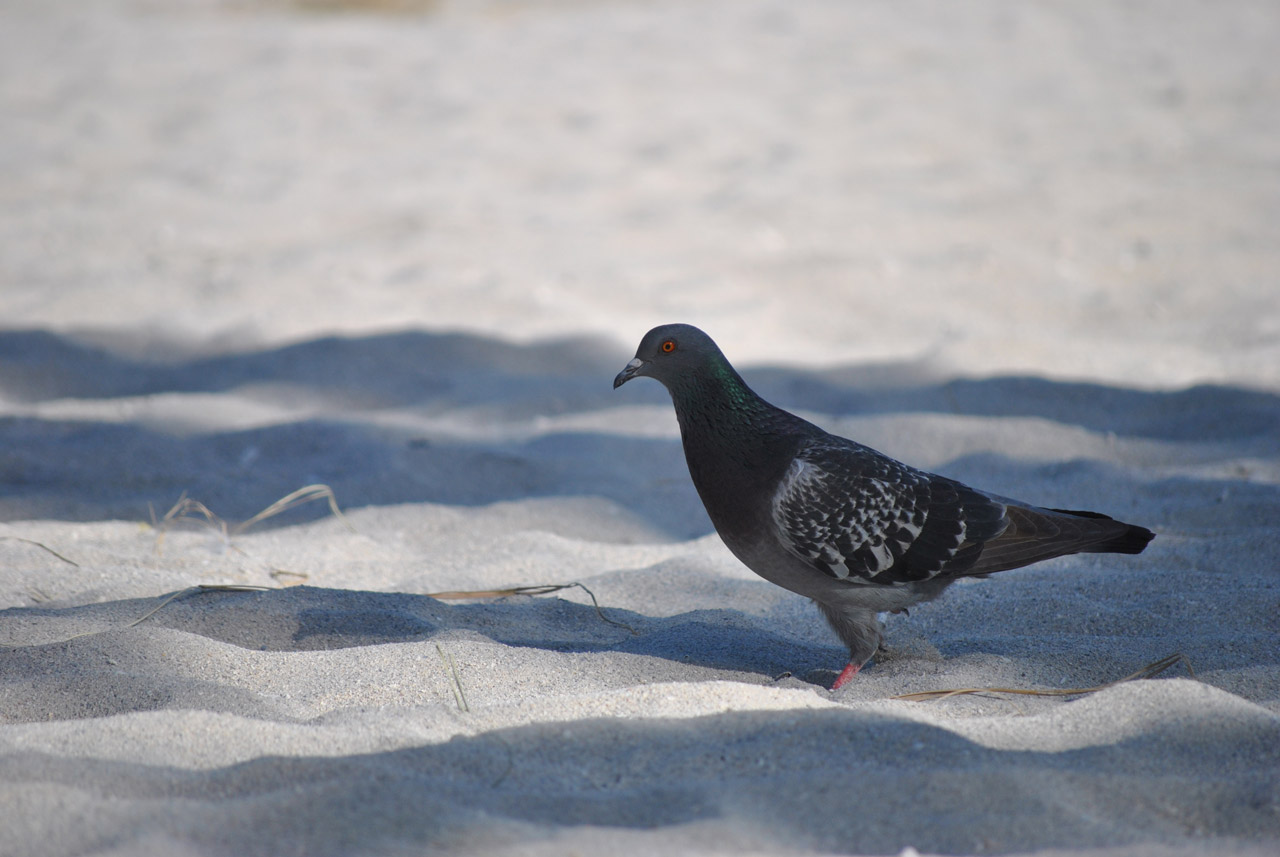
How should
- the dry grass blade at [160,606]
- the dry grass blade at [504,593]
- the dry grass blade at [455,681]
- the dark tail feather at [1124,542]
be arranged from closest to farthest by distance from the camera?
the dry grass blade at [455,681] < the dry grass blade at [160,606] < the dark tail feather at [1124,542] < the dry grass blade at [504,593]

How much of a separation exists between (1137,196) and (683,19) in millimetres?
Answer: 7354

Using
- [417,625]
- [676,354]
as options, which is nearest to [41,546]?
[417,625]

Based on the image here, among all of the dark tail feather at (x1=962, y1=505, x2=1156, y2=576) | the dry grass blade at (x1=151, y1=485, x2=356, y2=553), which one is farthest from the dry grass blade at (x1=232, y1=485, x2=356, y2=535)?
the dark tail feather at (x1=962, y1=505, x2=1156, y2=576)

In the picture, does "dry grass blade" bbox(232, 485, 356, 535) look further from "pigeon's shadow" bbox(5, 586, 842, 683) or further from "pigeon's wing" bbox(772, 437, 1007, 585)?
"pigeon's wing" bbox(772, 437, 1007, 585)

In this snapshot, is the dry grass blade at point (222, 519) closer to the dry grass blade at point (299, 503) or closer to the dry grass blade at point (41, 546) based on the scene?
the dry grass blade at point (299, 503)

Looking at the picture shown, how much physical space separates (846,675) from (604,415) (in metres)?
2.81

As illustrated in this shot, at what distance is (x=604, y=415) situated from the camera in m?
5.64


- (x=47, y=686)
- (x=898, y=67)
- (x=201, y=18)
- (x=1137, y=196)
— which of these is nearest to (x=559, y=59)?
(x=898, y=67)

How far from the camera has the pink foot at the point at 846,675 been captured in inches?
117

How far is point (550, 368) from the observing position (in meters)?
6.41

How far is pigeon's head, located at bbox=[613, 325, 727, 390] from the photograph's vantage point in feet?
10.8

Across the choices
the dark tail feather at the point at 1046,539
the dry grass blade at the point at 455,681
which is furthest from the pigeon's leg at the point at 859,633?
the dry grass blade at the point at 455,681

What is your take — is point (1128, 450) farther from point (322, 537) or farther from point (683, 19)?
point (683, 19)

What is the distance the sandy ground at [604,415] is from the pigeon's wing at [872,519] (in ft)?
1.00
